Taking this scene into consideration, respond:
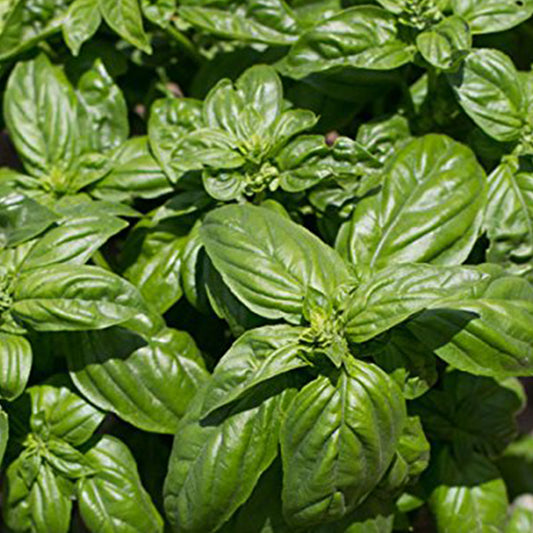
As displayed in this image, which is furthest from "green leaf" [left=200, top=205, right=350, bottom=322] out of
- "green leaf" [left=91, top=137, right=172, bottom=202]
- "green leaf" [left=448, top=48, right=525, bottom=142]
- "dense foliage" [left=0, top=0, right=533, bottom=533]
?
"green leaf" [left=448, top=48, right=525, bottom=142]

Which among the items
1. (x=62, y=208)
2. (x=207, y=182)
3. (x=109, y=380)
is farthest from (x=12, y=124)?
(x=109, y=380)

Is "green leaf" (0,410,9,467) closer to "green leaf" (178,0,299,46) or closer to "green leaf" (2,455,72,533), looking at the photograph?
"green leaf" (2,455,72,533)

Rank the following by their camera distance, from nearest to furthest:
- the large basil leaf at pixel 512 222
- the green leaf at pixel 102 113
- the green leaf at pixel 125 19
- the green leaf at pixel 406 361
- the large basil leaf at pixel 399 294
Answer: the large basil leaf at pixel 399 294, the green leaf at pixel 406 361, the large basil leaf at pixel 512 222, the green leaf at pixel 125 19, the green leaf at pixel 102 113

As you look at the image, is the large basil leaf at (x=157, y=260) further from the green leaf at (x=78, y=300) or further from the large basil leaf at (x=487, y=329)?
the large basil leaf at (x=487, y=329)

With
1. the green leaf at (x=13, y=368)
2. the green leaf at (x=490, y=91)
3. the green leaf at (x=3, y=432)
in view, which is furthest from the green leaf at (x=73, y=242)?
the green leaf at (x=490, y=91)

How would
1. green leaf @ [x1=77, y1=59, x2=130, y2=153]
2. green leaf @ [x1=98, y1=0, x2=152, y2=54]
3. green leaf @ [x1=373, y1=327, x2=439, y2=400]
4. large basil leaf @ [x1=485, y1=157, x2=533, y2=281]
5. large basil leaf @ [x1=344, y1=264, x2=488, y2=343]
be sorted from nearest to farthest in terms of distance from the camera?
large basil leaf @ [x1=344, y1=264, x2=488, y2=343]
green leaf @ [x1=373, y1=327, x2=439, y2=400]
large basil leaf @ [x1=485, y1=157, x2=533, y2=281]
green leaf @ [x1=98, y1=0, x2=152, y2=54]
green leaf @ [x1=77, y1=59, x2=130, y2=153]

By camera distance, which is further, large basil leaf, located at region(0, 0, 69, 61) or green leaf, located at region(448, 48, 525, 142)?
large basil leaf, located at region(0, 0, 69, 61)

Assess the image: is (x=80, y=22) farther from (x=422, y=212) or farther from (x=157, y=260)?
(x=422, y=212)
